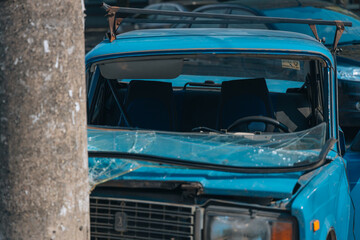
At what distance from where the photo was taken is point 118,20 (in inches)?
166

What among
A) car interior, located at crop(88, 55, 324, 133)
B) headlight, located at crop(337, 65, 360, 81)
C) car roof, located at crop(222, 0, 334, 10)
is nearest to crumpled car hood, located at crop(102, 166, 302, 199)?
car interior, located at crop(88, 55, 324, 133)

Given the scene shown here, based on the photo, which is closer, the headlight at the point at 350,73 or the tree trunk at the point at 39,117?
the tree trunk at the point at 39,117

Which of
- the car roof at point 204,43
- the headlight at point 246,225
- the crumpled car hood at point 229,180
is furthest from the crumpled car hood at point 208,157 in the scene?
the car roof at point 204,43

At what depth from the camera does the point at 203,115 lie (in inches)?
184

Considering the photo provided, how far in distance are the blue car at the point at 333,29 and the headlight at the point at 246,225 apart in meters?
2.32

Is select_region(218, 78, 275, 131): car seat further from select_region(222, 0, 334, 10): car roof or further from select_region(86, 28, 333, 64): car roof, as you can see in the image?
select_region(222, 0, 334, 10): car roof

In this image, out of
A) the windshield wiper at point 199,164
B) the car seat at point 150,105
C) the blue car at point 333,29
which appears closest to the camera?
the windshield wiper at point 199,164

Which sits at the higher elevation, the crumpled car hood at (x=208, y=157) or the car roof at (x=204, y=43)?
the car roof at (x=204, y=43)

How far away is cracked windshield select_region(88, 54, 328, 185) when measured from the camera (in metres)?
3.23

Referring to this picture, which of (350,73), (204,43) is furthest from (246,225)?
(350,73)

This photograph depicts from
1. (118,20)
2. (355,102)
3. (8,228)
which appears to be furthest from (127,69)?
(355,102)

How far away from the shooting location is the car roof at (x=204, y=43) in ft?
12.7

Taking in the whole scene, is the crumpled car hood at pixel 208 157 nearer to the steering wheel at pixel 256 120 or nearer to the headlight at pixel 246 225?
the headlight at pixel 246 225

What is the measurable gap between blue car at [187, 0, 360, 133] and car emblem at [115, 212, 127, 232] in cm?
247
